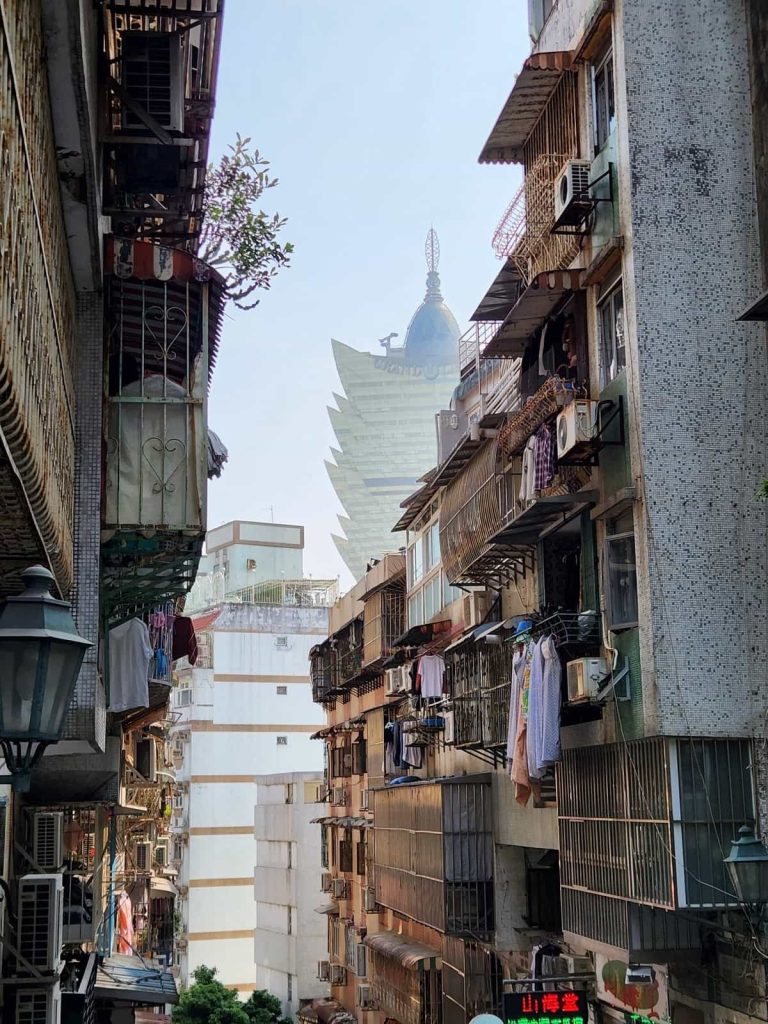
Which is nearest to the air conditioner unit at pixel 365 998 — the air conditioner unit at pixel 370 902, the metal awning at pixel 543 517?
the air conditioner unit at pixel 370 902

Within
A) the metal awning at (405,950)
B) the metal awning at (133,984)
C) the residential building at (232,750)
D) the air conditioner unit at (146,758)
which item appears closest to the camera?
the metal awning at (133,984)

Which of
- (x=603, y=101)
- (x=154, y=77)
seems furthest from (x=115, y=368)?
(x=603, y=101)

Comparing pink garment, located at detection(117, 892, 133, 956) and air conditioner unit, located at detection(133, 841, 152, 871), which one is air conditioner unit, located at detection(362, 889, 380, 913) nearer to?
pink garment, located at detection(117, 892, 133, 956)

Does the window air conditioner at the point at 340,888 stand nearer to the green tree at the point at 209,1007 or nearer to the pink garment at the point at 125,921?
the pink garment at the point at 125,921

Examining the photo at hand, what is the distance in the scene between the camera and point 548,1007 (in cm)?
1495

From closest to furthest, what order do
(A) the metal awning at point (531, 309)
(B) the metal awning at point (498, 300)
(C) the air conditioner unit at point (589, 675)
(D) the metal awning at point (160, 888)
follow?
1. (C) the air conditioner unit at point (589, 675)
2. (A) the metal awning at point (531, 309)
3. (B) the metal awning at point (498, 300)
4. (D) the metal awning at point (160, 888)

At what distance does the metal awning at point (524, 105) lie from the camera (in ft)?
52.7

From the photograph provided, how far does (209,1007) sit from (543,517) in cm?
3355

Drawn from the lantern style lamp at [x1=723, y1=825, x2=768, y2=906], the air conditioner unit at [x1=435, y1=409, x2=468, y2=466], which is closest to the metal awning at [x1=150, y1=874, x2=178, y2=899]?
the air conditioner unit at [x1=435, y1=409, x2=468, y2=466]

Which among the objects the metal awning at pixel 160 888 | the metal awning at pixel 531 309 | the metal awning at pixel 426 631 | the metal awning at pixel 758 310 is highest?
the metal awning at pixel 531 309

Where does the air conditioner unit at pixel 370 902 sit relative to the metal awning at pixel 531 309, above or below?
below

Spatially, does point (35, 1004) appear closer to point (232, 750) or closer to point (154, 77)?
point (154, 77)

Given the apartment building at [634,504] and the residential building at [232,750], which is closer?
the apartment building at [634,504]

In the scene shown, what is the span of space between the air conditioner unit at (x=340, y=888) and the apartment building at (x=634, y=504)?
1830 cm
